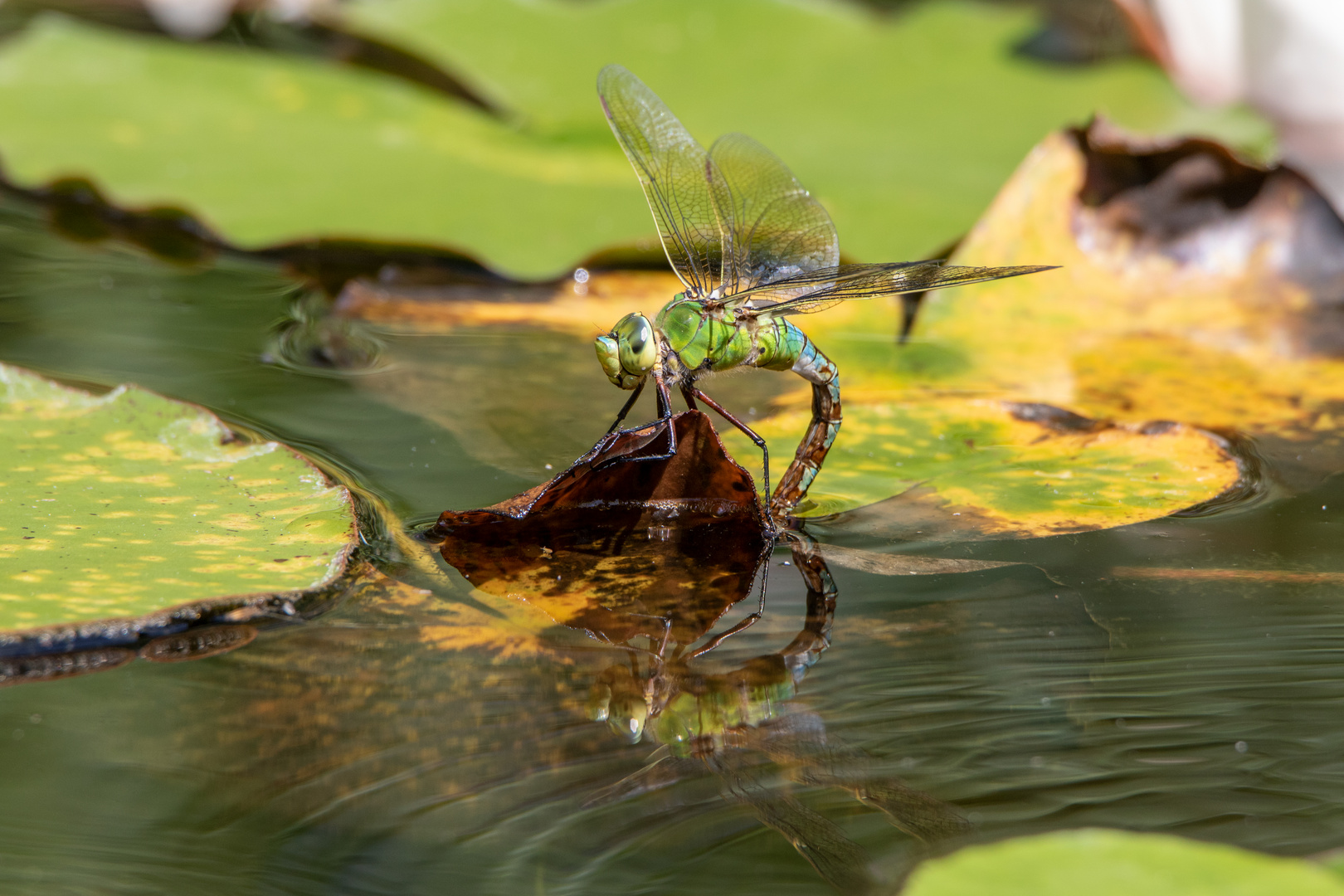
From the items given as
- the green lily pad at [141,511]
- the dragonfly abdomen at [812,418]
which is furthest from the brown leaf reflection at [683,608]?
the green lily pad at [141,511]

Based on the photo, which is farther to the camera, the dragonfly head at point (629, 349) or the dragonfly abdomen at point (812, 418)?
the dragonfly head at point (629, 349)

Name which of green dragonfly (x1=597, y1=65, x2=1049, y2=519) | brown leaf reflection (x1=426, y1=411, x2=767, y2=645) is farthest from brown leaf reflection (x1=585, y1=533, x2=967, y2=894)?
green dragonfly (x1=597, y1=65, x2=1049, y2=519)

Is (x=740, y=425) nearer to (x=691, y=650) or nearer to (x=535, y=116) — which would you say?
A: (x=691, y=650)

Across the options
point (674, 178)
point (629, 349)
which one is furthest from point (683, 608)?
point (674, 178)

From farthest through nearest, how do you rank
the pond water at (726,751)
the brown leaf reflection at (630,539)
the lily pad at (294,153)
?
1. the lily pad at (294,153)
2. the brown leaf reflection at (630,539)
3. the pond water at (726,751)

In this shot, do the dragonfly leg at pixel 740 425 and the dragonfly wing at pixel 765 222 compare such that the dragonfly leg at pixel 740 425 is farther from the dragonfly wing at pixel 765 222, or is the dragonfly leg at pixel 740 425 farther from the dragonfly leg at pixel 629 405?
the dragonfly wing at pixel 765 222

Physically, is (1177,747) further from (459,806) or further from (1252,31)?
(1252,31)

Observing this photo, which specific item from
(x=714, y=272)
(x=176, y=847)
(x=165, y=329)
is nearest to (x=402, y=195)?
(x=165, y=329)

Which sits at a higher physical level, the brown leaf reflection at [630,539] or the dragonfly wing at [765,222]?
the dragonfly wing at [765,222]
